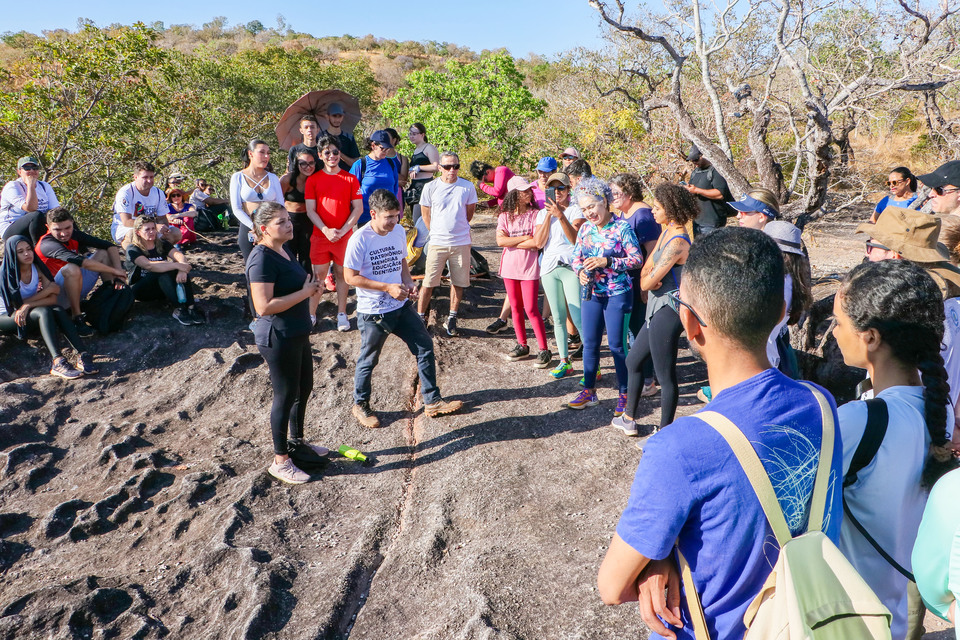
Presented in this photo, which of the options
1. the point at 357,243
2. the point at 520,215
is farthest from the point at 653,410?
the point at 357,243

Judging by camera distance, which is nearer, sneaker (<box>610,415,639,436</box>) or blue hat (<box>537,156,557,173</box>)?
sneaker (<box>610,415,639,436</box>)

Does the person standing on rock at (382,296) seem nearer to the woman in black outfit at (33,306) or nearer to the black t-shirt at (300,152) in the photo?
the black t-shirt at (300,152)

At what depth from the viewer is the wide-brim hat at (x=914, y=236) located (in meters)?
2.87

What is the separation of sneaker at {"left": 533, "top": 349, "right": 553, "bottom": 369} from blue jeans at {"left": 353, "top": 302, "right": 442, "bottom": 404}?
47.5 inches

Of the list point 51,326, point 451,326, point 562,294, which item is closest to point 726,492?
point 562,294

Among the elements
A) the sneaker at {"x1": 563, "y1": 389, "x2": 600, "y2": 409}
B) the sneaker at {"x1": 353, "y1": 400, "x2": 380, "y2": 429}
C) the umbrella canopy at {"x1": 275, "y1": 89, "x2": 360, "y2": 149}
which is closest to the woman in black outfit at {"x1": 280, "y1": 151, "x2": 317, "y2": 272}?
the umbrella canopy at {"x1": 275, "y1": 89, "x2": 360, "y2": 149}

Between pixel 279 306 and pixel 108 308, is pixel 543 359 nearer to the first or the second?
pixel 279 306

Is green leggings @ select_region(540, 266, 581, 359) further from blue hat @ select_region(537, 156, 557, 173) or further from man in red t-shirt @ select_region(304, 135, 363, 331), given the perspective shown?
man in red t-shirt @ select_region(304, 135, 363, 331)

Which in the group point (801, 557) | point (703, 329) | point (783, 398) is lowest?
point (801, 557)

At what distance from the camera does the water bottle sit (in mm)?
4473

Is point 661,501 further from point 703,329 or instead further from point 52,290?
point 52,290

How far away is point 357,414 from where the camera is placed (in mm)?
5016

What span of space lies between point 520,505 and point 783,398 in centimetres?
268

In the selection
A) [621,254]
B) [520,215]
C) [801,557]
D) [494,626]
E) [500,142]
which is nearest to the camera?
[801,557]
